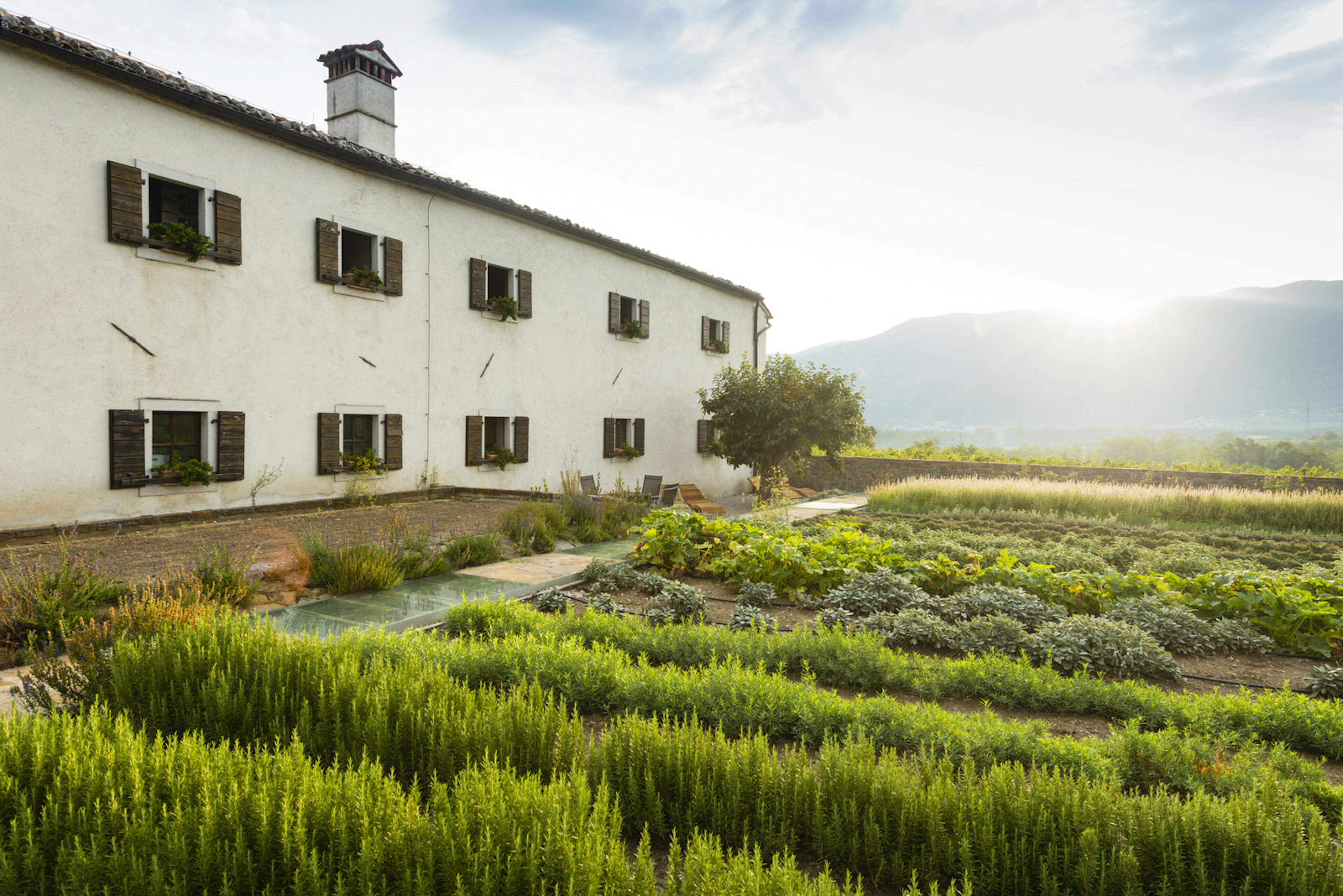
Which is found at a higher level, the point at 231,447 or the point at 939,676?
the point at 231,447

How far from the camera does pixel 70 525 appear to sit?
8672 mm

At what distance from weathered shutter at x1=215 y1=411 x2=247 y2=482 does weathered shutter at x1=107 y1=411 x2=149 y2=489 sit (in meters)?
0.93

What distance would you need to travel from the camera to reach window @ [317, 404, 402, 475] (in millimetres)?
11477

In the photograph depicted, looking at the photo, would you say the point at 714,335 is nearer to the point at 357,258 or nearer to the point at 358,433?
the point at 357,258

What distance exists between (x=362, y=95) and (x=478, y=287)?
4462 millimetres

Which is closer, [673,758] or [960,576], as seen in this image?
[673,758]

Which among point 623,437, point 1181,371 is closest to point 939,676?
point 623,437

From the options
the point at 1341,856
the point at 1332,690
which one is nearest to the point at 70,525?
the point at 1341,856

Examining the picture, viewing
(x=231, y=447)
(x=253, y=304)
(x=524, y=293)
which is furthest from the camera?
(x=524, y=293)

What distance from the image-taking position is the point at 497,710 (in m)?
3.10

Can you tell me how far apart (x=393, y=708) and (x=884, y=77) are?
9217 millimetres

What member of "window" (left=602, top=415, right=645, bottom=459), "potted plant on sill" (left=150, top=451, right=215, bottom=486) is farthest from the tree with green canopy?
"potted plant on sill" (left=150, top=451, right=215, bottom=486)

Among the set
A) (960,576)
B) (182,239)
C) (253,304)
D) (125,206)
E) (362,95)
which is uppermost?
(362,95)

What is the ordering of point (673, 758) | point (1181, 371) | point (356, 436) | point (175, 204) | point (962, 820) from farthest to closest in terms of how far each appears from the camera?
point (1181, 371) → point (356, 436) → point (175, 204) → point (673, 758) → point (962, 820)
